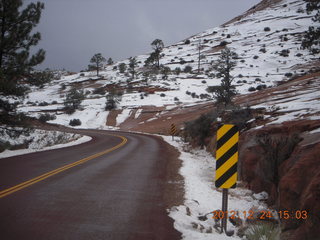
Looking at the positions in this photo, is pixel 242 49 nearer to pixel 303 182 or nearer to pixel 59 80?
pixel 59 80

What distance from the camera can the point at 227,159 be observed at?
434 centimetres

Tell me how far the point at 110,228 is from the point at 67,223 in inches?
31.1

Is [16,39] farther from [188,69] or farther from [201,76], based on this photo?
[188,69]

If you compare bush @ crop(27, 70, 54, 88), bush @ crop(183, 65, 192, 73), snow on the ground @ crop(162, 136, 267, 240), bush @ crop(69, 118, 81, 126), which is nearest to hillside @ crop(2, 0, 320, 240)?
snow on the ground @ crop(162, 136, 267, 240)

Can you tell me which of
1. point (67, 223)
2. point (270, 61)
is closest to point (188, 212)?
point (67, 223)

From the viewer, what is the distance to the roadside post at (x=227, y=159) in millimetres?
4301

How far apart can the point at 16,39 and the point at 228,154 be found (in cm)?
1595

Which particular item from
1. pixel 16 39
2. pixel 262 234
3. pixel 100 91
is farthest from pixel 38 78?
pixel 100 91

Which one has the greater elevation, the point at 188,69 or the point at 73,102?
the point at 188,69

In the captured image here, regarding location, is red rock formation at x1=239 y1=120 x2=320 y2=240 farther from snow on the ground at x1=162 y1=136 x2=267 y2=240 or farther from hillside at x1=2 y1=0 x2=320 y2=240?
snow on the ground at x1=162 y1=136 x2=267 y2=240

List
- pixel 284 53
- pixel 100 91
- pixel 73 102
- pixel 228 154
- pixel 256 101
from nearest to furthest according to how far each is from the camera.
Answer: pixel 228 154 → pixel 256 101 → pixel 73 102 → pixel 100 91 → pixel 284 53
